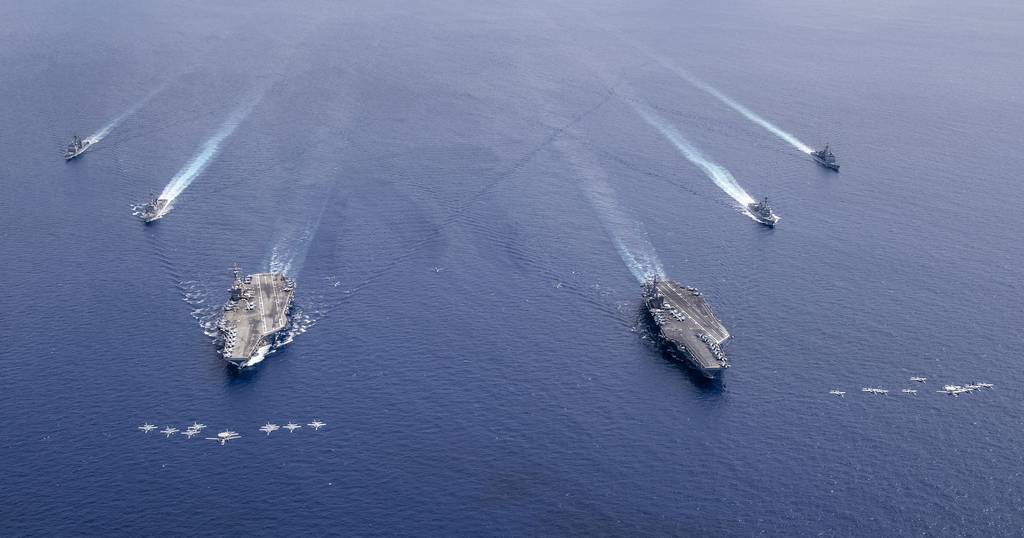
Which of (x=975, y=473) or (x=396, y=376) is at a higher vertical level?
(x=975, y=473)

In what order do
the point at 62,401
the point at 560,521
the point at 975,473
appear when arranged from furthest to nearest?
1. the point at 62,401
2. the point at 975,473
3. the point at 560,521

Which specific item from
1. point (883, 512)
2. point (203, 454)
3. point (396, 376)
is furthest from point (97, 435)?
point (883, 512)

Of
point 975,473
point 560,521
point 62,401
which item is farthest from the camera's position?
point 62,401

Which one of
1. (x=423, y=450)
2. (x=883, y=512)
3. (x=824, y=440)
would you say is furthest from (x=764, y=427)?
(x=423, y=450)

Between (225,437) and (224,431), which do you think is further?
(224,431)

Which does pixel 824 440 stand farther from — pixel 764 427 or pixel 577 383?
pixel 577 383

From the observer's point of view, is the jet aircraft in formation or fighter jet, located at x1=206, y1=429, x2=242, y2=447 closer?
fighter jet, located at x1=206, y1=429, x2=242, y2=447

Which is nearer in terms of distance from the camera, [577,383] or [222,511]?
[222,511]

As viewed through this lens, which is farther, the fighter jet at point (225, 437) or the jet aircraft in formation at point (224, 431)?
the jet aircraft in formation at point (224, 431)

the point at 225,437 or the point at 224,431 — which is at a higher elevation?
the point at 225,437
